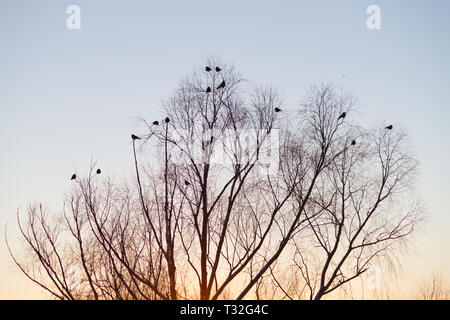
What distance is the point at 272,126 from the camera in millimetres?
14789

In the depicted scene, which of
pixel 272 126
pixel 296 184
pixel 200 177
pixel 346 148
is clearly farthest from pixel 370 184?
pixel 200 177

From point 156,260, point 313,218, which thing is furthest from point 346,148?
point 156,260

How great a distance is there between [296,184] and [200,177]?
8.94 feet

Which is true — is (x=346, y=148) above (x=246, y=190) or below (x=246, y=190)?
above

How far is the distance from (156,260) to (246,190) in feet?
13.8

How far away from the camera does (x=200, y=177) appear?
574 inches
